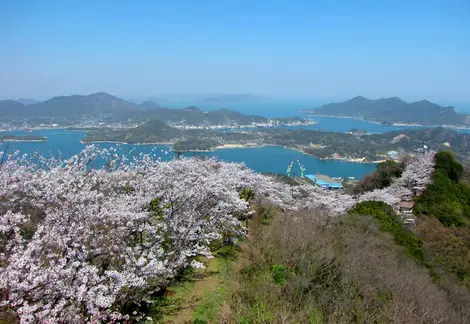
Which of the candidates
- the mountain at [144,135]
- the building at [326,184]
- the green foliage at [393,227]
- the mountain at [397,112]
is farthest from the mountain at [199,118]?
the green foliage at [393,227]

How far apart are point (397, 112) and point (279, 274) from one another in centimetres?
15358

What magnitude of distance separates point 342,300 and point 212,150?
6392 centimetres

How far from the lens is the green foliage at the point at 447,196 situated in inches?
700

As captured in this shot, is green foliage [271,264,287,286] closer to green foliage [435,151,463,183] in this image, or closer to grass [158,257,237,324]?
grass [158,257,237,324]

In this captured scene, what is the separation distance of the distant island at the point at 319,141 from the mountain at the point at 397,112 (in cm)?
4970

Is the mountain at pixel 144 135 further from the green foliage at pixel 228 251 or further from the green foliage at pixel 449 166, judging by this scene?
the green foliage at pixel 228 251

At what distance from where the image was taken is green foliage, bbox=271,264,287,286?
7.42 metres

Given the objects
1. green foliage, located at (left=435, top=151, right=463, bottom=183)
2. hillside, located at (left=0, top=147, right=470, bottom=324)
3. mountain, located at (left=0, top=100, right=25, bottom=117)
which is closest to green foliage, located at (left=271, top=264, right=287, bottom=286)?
hillside, located at (left=0, top=147, right=470, bottom=324)

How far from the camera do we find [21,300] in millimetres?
3527

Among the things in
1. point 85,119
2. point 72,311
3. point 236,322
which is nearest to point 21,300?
point 72,311

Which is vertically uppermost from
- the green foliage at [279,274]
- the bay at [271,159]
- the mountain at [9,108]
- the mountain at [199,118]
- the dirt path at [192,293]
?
the mountain at [9,108]

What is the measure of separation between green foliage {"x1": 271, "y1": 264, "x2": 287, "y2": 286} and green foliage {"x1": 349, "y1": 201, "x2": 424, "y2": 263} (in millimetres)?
6794

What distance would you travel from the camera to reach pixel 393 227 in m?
13.8

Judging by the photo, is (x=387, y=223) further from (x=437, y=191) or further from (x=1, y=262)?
(x=1, y=262)
